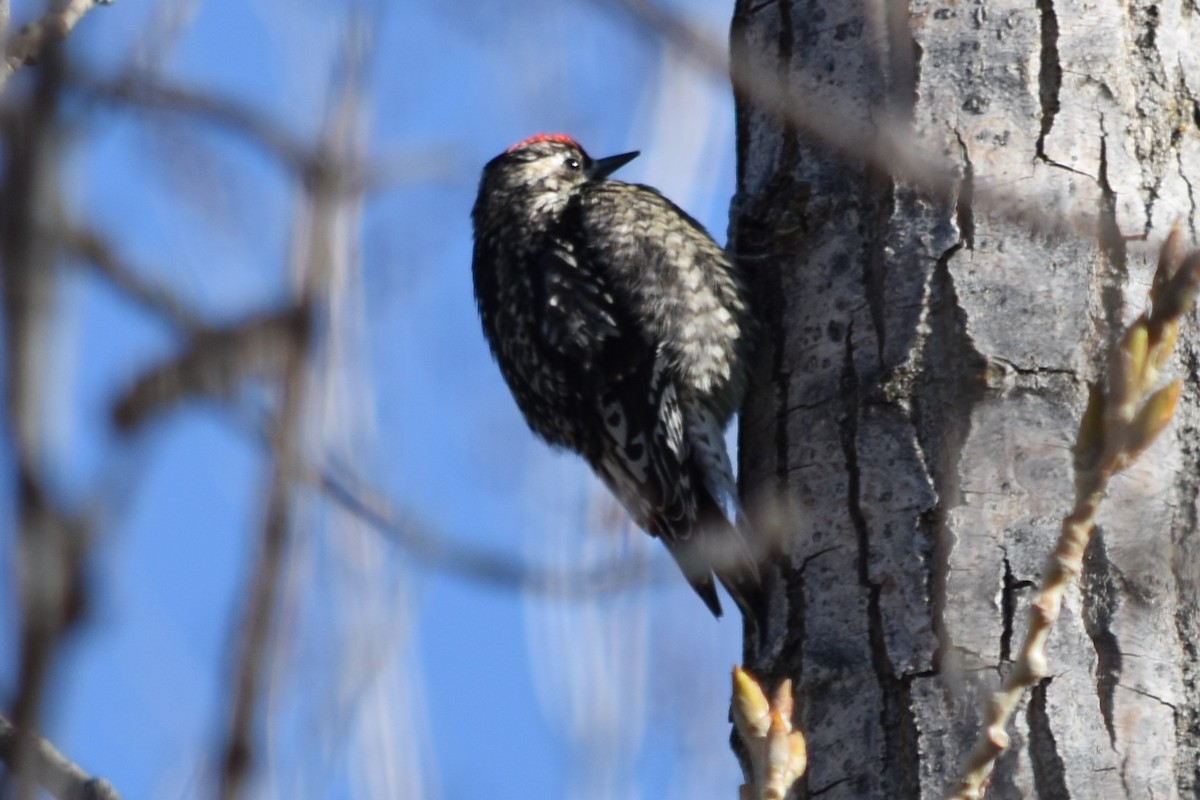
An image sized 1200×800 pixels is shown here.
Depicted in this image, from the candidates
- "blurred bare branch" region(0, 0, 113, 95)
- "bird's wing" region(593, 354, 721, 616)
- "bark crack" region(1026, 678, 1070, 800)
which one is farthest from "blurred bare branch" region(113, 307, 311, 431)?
"bird's wing" region(593, 354, 721, 616)

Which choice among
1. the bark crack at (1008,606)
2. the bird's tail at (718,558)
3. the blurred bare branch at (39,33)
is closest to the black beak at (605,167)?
the bird's tail at (718,558)

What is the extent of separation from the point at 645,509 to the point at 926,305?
122 centimetres

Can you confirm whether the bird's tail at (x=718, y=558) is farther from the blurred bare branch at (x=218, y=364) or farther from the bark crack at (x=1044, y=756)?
the blurred bare branch at (x=218, y=364)

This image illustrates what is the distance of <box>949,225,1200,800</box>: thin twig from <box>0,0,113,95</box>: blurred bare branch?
0.94 metres

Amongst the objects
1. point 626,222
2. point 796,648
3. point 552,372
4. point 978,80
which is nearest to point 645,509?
point 552,372

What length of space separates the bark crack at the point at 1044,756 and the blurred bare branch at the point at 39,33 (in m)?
1.55

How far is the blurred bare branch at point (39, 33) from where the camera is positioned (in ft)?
2.61

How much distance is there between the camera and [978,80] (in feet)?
8.82

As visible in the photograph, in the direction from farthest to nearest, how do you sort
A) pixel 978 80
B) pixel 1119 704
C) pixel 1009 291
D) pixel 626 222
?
1. pixel 626 222
2. pixel 978 80
3. pixel 1009 291
4. pixel 1119 704

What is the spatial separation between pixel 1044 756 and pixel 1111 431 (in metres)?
0.90

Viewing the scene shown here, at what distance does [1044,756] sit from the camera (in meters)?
2.13

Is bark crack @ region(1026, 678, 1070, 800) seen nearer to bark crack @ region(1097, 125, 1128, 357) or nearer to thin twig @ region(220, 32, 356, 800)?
bark crack @ region(1097, 125, 1128, 357)

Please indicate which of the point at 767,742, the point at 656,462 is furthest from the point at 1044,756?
the point at 656,462

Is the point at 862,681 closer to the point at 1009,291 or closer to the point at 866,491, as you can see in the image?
the point at 866,491
